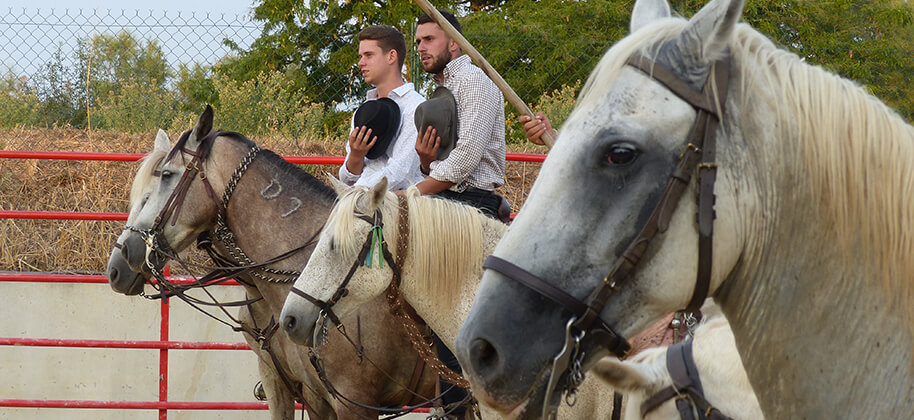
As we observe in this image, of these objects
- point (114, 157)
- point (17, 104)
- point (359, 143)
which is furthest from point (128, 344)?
point (17, 104)

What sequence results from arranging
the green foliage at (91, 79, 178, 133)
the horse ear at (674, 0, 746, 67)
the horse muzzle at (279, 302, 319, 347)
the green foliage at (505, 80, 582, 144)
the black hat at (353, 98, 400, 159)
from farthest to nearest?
the green foliage at (91, 79, 178, 133) → the green foliage at (505, 80, 582, 144) → the black hat at (353, 98, 400, 159) → the horse muzzle at (279, 302, 319, 347) → the horse ear at (674, 0, 746, 67)

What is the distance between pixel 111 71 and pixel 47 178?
18.9 feet

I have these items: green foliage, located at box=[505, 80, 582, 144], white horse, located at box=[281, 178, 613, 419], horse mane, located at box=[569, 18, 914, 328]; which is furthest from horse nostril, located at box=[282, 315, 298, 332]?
green foliage, located at box=[505, 80, 582, 144]

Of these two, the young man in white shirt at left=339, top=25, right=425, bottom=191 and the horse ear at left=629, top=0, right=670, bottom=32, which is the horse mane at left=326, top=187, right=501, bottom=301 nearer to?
the young man in white shirt at left=339, top=25, right=425, bottom=191

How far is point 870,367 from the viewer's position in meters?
1.38

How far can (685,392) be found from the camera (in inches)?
74.1

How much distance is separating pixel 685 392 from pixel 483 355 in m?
0.72

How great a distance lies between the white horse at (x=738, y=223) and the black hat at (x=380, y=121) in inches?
111

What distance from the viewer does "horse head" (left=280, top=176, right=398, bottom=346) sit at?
329 centimetres

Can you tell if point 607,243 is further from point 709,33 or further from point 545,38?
point 545,38

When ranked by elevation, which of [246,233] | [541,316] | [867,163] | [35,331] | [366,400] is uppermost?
[867,163]

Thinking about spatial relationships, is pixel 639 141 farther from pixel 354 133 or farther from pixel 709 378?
pixel 354 133

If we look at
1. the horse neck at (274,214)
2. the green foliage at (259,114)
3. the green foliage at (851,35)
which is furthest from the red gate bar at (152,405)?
the green foliage at (851,35)

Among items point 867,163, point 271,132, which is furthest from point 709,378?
point 271,132
